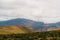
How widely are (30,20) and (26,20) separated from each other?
33.4 inches

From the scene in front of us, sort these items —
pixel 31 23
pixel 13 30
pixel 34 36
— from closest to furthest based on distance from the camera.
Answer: pixel 31 23 → pixel 34 36 → pixel 13 30

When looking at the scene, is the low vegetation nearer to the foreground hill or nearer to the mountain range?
the foreground hill

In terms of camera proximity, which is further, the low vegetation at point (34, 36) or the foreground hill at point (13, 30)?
the low vegetation at point (34, 36)

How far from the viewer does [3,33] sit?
4931cm

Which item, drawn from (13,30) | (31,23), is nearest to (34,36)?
(31,23)

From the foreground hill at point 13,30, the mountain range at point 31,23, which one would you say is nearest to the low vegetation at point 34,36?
the foreground hill at point 13,30

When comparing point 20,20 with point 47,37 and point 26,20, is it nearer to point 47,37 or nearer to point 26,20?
point 26,20

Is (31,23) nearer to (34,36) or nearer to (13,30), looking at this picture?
(34,36)

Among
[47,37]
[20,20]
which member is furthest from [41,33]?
[20,20]

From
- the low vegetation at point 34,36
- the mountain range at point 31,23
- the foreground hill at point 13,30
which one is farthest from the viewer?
the low vegetation at point 34,36

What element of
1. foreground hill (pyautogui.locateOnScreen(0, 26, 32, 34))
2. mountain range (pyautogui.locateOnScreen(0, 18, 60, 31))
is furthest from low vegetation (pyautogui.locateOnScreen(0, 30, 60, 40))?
mountain range (pyautogui.locateOnScreen(0, 18, 60, 31))

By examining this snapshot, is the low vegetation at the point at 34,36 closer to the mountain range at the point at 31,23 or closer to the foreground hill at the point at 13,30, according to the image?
the foreground hill at the point at 13,30

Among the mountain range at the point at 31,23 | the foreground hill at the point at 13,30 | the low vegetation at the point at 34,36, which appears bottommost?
the low vegetation at the point at 34,36

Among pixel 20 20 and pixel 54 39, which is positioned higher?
pixel 20 20
